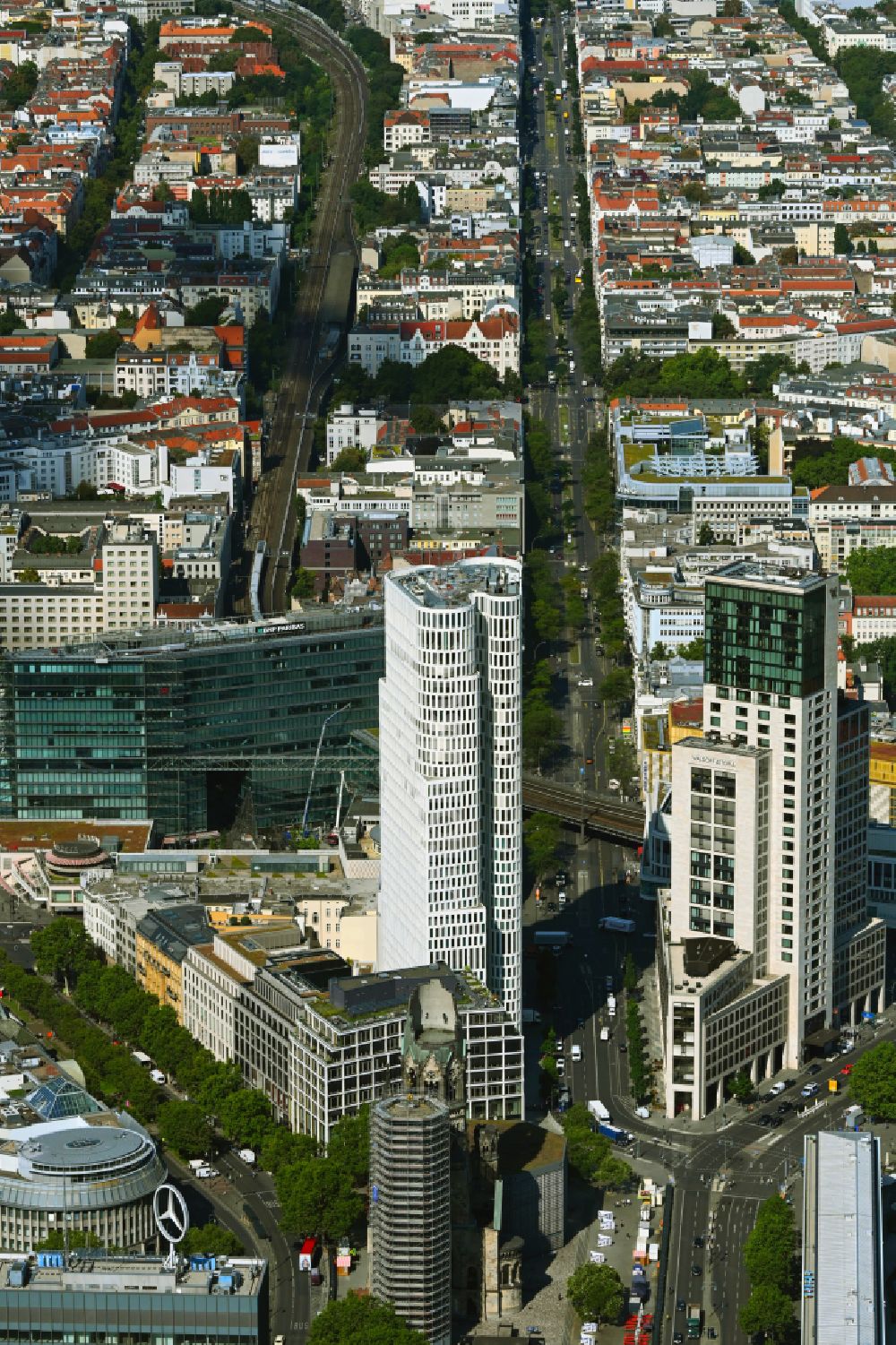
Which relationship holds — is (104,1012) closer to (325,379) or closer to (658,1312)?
(658,1312)

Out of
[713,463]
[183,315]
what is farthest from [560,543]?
[183,315]

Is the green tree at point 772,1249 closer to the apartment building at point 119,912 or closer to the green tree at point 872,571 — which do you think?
the apartment building at point 119,912

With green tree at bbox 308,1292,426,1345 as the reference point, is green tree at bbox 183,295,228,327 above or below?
above

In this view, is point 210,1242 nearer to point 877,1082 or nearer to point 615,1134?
point 615,1134

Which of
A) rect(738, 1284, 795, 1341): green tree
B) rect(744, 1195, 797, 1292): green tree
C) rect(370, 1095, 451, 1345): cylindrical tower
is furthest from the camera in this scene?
rect(744, 1195, 797, 1292): green tree

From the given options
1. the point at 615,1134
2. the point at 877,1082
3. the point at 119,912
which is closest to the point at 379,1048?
the point at 615,1134

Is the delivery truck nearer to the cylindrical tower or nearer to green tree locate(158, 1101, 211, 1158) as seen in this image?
green tree locate(158, 1101, 211, 1158)

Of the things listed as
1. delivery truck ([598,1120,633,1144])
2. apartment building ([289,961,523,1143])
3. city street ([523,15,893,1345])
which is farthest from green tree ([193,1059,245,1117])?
delivery truck ([598,1120,633,1144])
